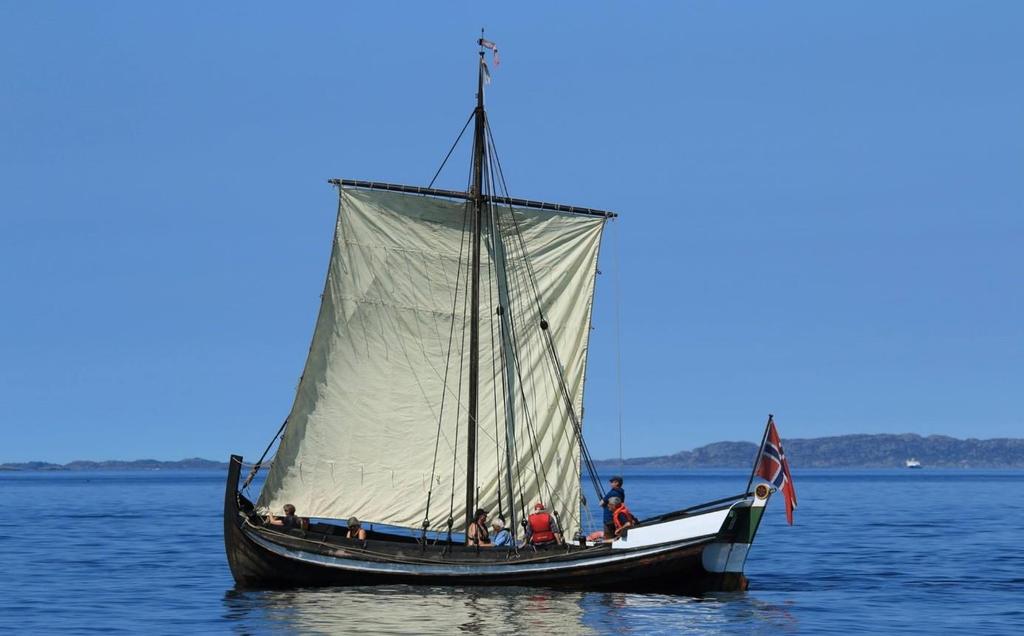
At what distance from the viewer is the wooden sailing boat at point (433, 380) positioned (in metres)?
39.4

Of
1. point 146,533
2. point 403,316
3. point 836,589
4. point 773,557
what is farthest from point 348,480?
point 146,533

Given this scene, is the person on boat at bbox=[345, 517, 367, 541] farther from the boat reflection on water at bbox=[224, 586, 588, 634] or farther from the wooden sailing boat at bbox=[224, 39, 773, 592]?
the boat reflection on water at bbox=[224, 586, 588, 634]

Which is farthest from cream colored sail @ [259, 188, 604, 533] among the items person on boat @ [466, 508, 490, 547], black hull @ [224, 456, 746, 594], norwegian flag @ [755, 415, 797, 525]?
norwegian flag @ [755, 415, 797, 525]

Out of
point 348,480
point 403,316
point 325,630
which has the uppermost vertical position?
point 403,316

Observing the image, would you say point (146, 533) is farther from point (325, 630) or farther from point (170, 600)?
point (325, 630)

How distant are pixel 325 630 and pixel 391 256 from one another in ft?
40.4

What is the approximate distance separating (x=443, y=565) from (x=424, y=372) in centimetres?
565

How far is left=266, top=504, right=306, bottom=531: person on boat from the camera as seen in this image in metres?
39.2

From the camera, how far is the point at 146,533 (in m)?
72.8

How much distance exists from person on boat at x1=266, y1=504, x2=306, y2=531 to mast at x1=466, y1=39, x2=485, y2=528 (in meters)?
4.68

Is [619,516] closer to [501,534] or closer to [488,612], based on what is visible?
[501,534]

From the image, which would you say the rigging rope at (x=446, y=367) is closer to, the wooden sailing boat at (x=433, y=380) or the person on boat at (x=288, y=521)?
the wooden sailing boat at (x=433, y=380)

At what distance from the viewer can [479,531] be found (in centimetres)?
3825

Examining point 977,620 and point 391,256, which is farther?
point 391,256
